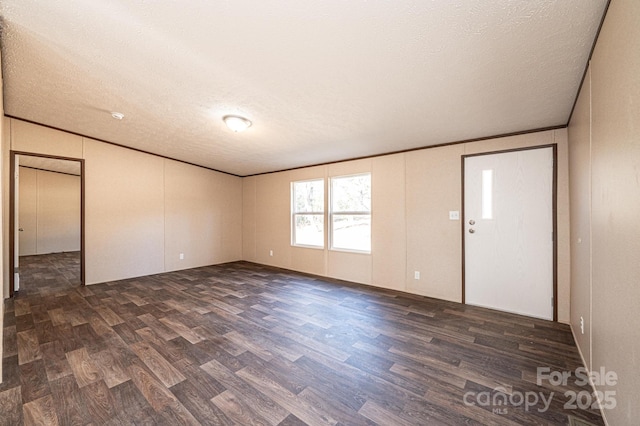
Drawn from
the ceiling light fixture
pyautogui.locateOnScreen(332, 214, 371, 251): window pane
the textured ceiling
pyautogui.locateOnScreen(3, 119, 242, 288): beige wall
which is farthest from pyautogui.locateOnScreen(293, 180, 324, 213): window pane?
the ceiling light fixture

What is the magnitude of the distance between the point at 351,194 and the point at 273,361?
3.14 m

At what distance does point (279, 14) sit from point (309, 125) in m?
1.69

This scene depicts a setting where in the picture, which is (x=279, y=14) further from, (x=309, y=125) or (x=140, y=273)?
(x=140, y=273)

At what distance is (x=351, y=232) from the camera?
4637 millimetres

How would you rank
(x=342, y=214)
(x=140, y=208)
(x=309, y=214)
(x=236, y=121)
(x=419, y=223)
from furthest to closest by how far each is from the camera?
(x=309, y=214), (x=140, y=208), (x=342, y=214), (x=419, y=223), (x=236, y=121)

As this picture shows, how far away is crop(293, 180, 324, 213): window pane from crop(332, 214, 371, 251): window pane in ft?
1.66

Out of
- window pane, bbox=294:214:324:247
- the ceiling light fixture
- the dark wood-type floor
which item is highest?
the ceiling light fixture

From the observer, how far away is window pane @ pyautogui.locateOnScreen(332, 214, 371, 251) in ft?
14.5

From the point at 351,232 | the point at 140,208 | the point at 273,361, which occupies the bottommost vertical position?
the point at 273,361

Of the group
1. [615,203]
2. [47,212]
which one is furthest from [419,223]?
[47,212]

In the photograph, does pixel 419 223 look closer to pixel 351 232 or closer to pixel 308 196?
pixel 351 232

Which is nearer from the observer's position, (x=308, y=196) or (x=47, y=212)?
(x=308, y=196)

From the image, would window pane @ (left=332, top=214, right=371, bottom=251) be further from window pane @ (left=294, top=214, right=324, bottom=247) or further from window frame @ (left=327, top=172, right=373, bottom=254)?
window pane @ (left=294, top=214, right=324, bottom=247)

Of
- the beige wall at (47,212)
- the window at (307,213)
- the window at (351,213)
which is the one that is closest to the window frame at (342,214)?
the window at (351,213)
